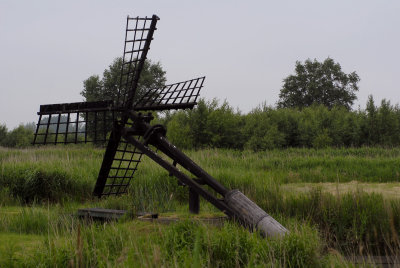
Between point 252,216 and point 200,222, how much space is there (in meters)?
1.13

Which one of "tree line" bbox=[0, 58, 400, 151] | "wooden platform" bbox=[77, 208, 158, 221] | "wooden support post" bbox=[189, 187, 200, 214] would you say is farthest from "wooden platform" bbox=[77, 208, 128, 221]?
"tree line" bbox=[0, 58, 400, 151]

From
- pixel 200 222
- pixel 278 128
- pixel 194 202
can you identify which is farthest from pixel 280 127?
pixel 200 222

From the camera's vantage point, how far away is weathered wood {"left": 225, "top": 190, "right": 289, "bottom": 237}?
18.7 ft

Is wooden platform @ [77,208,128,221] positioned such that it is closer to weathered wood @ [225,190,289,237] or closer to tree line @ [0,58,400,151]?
weathered wood @ [225,190,289,237]

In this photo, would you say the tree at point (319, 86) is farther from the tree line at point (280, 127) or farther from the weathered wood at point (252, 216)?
the weathered wood at point (252, 216)

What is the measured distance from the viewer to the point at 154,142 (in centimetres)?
750

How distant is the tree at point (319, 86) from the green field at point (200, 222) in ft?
111

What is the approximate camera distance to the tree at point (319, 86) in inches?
1813

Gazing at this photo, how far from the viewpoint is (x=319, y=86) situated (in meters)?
46.2

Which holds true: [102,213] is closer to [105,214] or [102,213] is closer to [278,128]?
[105,214]

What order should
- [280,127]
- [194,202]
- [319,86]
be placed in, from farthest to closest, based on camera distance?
1. [319,86]
2. [280,127]
3. [194,202]

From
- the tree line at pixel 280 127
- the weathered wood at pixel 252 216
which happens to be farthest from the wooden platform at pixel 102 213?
the tree line at pixel 280 127

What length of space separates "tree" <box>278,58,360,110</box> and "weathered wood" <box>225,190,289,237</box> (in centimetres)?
4194

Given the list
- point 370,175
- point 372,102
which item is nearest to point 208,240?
point 370,175
